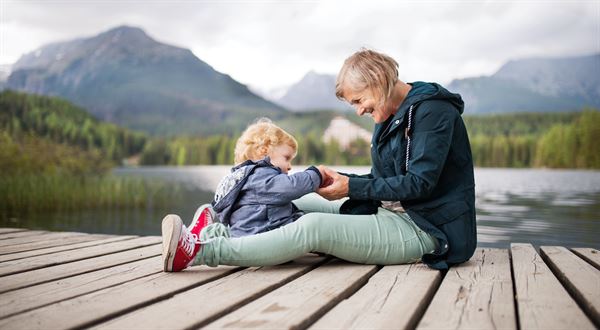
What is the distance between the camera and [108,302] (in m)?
1.81

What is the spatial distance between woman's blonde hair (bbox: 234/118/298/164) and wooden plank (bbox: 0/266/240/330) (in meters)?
0.67

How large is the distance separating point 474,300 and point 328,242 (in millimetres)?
739

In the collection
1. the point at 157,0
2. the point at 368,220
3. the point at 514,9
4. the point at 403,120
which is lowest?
the point at 368,220

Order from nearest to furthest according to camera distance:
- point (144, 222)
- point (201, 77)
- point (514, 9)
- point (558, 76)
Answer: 1. point (144, 222)
2. point (514, 9)
3. point (558, 76)
4. point (201, 77)

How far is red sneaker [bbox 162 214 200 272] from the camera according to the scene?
7.34 ft

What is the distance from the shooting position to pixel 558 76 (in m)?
50.7

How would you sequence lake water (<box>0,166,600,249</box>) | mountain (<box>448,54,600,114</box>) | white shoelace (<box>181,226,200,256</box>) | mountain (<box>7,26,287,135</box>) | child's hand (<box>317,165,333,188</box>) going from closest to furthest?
white shoelace (<box>181,226,200,256</box>), child's hand (<box>317,165,333,188</box>), lake water (<box>0,166,600,249</box>), mountain (<box>448,54,600,114</box>), mountain (<box>7,26,287,135</box>)

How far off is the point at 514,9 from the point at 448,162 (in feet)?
148

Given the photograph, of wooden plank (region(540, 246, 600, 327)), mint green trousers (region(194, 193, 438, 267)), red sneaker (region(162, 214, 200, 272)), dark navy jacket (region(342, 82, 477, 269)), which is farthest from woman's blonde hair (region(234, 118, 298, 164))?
wooden plank (region(540, 246, 600, 327))

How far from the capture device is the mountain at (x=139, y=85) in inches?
2426

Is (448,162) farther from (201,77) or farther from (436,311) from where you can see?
(201,77)

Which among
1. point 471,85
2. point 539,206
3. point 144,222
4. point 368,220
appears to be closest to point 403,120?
point 368,220

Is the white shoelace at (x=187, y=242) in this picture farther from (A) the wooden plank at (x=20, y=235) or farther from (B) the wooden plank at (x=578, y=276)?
(A) the wooden plank at (x=20, y=235)

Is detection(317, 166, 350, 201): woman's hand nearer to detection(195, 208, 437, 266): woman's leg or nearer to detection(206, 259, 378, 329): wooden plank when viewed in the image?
detection(195, 208, 437, 266): woman's leg
